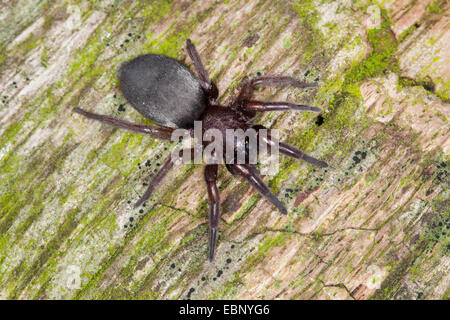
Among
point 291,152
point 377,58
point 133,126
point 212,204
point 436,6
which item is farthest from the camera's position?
point 436,6

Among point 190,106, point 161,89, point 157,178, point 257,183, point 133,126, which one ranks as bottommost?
point 257,183

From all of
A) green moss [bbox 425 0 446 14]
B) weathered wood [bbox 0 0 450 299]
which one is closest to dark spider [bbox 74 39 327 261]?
weathered wood [bbox 0 0 450 299]

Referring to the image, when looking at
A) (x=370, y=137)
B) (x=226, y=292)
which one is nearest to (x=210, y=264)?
(x=226, y=292)

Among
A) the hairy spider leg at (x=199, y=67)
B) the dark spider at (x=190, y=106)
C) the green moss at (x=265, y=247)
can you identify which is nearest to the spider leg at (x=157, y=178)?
the dark spider at (x=190, y=106)

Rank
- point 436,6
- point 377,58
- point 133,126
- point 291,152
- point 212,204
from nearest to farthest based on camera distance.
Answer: point 291,152
point 212,204
point 133,126
point 377,58
point 436,6

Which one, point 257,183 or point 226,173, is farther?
point 226,173

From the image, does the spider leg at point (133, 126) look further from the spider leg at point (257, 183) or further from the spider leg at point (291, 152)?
the spider leg at point (291, 152)

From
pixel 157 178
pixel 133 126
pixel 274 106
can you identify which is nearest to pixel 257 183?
pixel 274 106

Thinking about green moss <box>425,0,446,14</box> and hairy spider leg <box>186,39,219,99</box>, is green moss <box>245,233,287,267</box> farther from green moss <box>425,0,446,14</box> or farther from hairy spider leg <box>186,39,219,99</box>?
green moss <box>425,0,446,14</box>

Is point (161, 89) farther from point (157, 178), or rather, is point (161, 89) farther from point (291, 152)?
point (291, 152)
